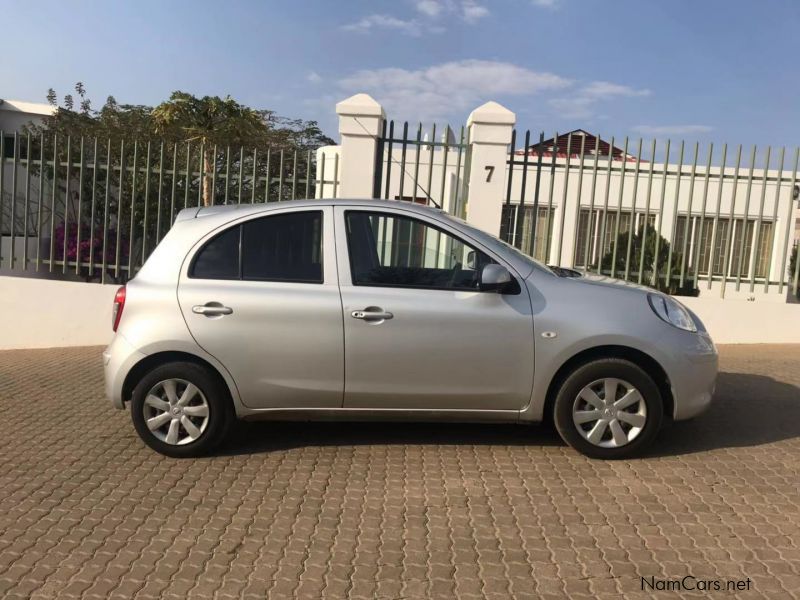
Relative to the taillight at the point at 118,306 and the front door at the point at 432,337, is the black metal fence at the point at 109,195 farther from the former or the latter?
the front door at the point at 432,337

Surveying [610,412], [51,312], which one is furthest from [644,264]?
[51,312]

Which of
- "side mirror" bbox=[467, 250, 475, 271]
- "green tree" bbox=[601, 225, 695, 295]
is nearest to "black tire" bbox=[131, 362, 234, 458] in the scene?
"side mirror" bbox=[467, 250, 475, 271]

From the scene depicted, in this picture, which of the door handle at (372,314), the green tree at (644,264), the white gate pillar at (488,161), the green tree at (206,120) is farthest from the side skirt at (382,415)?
the green tree at (206,120)

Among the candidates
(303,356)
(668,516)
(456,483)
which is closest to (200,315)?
(303,356)

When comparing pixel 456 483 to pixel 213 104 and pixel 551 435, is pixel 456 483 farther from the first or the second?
pixel 213 104

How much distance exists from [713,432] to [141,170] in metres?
7.24

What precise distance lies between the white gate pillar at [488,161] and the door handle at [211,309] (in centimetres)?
481

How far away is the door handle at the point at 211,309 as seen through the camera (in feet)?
14.8

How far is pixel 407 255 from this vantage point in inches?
185

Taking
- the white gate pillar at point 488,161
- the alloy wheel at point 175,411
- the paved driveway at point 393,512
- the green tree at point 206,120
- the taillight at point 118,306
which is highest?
the green tree at point 206,120

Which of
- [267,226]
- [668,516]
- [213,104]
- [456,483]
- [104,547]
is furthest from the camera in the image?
[213,104]

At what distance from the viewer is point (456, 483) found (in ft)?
14.0

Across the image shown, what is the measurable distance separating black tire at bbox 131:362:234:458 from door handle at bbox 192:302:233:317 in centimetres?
36

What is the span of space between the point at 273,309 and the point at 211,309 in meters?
0.41
